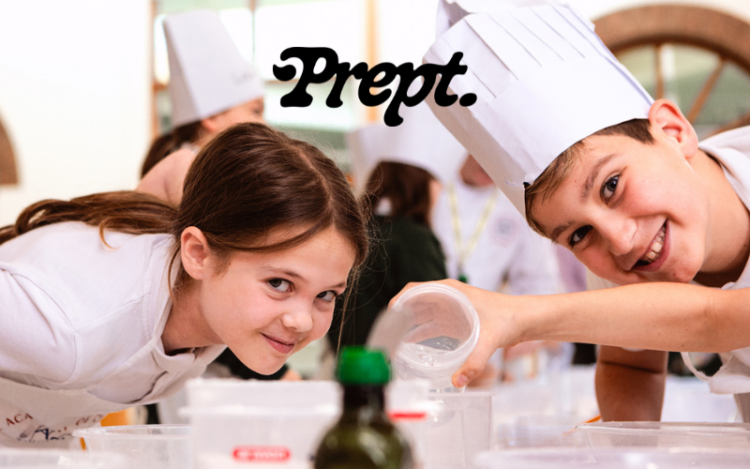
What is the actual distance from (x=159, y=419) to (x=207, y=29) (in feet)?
3.54

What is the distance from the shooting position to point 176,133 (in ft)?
5.85

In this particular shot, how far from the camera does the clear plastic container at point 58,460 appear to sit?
478 millimetres

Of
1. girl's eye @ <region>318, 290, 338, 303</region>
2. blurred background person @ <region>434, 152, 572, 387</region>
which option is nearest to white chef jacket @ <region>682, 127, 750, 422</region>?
girl's eye @ <region>318, 290, 338, 303</region>

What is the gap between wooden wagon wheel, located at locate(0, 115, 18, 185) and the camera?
283cm

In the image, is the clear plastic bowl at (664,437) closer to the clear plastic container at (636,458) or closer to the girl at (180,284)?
the clear plastic container at (636,458)

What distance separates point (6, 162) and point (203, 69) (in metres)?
1.49

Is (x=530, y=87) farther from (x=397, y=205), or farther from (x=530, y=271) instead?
(x=530, y=271)

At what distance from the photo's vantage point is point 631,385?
41.9 inches

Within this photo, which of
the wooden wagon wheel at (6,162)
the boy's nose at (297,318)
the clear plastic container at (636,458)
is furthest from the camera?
the wooden wagon wheel at (6,162)

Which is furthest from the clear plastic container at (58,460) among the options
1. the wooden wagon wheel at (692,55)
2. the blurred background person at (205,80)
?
the wooden wagon wheel at (692,55)

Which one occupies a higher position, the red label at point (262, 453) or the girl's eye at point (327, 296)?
the red label at point (262, 453)

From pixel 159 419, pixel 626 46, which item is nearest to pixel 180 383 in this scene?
pixel 159 419

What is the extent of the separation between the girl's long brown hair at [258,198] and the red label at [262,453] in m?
0.47

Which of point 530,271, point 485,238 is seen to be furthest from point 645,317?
point 530,271
